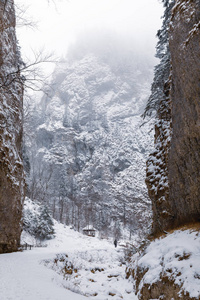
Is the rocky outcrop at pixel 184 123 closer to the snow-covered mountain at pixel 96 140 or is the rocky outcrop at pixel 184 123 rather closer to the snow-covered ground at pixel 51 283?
the snow-covered ground at pixel 51 283

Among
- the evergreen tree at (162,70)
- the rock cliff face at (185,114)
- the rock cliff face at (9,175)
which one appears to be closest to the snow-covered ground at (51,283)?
the rock cliff face at (9,175)

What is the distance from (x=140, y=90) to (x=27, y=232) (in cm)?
12547

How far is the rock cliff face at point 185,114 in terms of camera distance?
6.28 m

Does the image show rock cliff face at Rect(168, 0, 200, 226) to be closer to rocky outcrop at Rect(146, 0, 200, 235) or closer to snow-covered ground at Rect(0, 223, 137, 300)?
rocky outcrop at Rect(146, 0, 200, 235)

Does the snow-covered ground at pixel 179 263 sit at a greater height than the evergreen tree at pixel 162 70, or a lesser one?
lesser

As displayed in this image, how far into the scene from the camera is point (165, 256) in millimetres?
5988

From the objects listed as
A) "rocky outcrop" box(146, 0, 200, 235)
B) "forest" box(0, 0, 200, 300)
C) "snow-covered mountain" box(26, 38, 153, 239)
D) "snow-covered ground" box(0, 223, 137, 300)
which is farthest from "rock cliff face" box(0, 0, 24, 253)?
"snow-covered mountain" box(26, 38, 153, 239)

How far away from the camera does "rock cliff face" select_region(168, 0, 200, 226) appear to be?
6.28m

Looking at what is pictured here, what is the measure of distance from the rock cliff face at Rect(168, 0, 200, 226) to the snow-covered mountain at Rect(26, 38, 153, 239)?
54.0 meters

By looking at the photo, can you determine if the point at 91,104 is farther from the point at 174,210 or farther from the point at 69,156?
the point at 174,210

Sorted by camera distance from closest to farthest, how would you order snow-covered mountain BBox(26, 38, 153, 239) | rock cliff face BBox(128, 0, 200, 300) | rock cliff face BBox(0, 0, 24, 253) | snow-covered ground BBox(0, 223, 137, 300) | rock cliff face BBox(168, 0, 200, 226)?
1. snow-covered ground BBox(0, 223, 137, 300)
2. rock cliff face BBox(128, 0, 200, 300)
3. rock cliff face BBox(168, 0, 200, 226)
4. rock cliff face BBox(0, 0, 24, 253)
5. snow-covered mountain BBox(26, 38, 153, 239)

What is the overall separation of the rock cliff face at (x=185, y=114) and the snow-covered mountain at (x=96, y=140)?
53978 millimetres

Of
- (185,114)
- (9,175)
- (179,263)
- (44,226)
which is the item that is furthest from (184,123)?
(44,226)

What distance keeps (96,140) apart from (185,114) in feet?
328
